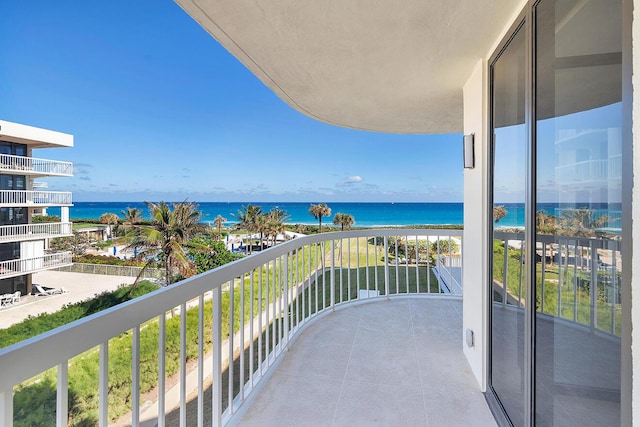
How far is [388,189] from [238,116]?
54.9 ft

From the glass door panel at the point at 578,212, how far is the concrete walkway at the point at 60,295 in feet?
52.3

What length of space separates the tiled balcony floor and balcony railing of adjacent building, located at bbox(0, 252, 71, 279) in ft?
49.4

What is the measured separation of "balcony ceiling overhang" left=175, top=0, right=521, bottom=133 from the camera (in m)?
1.48

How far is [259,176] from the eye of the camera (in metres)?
34.3

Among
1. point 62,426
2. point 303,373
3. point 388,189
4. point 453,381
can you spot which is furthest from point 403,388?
point 388,189

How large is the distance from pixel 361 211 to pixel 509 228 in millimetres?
37015

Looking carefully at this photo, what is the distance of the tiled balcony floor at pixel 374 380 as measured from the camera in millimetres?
1818

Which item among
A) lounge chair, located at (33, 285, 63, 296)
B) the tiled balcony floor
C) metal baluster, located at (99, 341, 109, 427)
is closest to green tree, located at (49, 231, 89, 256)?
lounge chair, located at (33, 285, 63, 296)

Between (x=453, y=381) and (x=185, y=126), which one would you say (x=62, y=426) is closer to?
(x=453, y=381)

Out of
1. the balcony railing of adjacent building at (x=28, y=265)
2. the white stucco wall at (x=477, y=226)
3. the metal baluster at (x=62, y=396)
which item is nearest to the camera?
the metal baluster at (x=62, y=396)

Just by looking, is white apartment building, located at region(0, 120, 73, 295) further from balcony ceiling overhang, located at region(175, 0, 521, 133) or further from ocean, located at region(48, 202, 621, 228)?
ocean, located at region(48, 202, 621, 228)

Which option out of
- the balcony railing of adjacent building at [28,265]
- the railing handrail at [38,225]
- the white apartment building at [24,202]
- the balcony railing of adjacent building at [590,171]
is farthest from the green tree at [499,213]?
the balcony railing of adjacent building at [28,265]

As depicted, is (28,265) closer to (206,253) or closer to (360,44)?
(206,253)

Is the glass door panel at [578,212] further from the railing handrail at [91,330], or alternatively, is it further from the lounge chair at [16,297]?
the lounge chair at [16,297]
